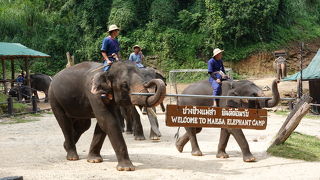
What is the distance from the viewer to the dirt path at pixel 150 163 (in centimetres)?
736

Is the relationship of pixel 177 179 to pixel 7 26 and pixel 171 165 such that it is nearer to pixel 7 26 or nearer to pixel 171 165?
pixel 171 165

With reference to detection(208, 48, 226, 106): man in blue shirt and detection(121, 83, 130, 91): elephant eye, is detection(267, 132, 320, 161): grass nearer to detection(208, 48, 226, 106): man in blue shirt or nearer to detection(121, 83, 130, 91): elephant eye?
detection(208, 48, 226, 106): man in blue shirt

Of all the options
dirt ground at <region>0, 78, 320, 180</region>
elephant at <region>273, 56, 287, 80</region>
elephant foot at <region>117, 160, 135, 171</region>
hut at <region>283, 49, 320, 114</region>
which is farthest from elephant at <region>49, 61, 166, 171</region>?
elephant at <region>273, 56, 287, 80</region>

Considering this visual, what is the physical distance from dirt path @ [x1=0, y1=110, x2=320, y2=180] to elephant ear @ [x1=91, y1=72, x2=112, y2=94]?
106cm

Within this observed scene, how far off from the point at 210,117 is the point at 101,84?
6.46 feet

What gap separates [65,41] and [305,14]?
20.1 m

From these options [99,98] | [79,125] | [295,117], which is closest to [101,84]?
[99,98]

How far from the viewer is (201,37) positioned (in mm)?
34625

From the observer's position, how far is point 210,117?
7281 millimetres

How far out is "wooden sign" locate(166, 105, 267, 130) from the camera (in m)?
7.23

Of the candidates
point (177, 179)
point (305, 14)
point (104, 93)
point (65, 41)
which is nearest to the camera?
point (177, 179)

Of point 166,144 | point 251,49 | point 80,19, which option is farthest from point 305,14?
point 166,144

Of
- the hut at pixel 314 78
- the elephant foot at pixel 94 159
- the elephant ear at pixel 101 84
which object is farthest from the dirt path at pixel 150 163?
the hut at pixel 314 78

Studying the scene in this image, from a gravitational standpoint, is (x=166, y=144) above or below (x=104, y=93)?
below
